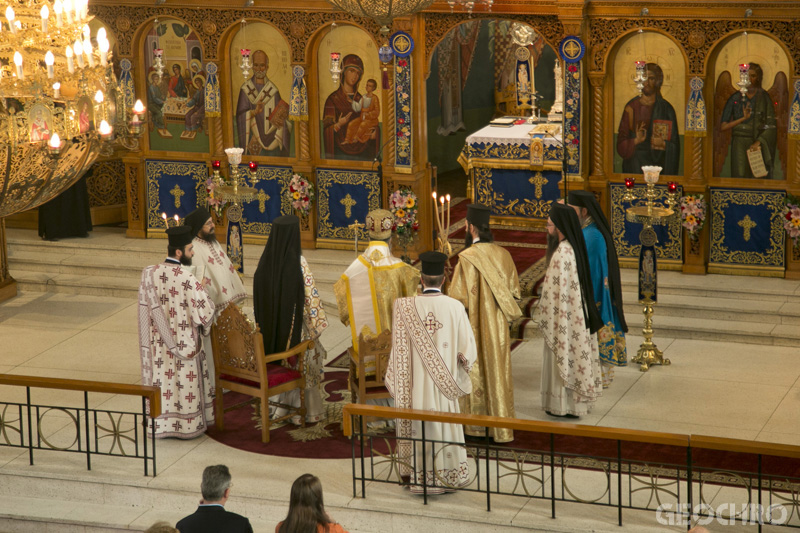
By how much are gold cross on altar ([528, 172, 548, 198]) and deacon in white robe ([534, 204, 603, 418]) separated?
564 centimetres

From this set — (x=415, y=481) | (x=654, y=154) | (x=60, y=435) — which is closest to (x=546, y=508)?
(x=415, y=481)

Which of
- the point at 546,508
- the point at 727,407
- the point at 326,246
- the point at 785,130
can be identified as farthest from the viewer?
the point at 326,246

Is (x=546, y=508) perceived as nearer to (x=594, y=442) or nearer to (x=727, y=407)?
(x=594, y=442)

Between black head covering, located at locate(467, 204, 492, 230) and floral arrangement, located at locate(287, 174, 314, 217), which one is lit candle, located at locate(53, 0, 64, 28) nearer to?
black head covering, located at locate(467, 204, 492, 230)

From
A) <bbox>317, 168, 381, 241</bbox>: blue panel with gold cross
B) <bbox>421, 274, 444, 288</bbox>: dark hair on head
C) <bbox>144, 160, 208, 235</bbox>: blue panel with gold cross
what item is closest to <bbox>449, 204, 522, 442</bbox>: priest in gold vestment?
<bbox>421, 274, 444, 288</bbox>: dark hair on head

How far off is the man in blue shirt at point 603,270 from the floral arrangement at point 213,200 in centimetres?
585

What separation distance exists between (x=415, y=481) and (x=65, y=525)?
104 inches

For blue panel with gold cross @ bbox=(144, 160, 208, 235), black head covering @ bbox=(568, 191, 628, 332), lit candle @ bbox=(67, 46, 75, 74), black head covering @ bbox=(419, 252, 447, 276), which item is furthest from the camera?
blue panel with gold cross @ bbox=(144, 160, 208, 235)

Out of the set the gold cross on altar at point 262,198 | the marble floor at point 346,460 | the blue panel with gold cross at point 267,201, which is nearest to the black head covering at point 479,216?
the marble floor at point 346,460

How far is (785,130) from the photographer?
44.3 ft

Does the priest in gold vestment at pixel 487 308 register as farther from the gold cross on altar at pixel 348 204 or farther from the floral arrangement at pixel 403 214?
the gold cross on altar at pixel 348 204

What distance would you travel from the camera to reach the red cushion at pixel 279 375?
392 inches

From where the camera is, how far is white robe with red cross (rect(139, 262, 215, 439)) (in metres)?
9.86

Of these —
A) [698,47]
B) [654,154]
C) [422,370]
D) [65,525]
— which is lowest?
[65,525]
